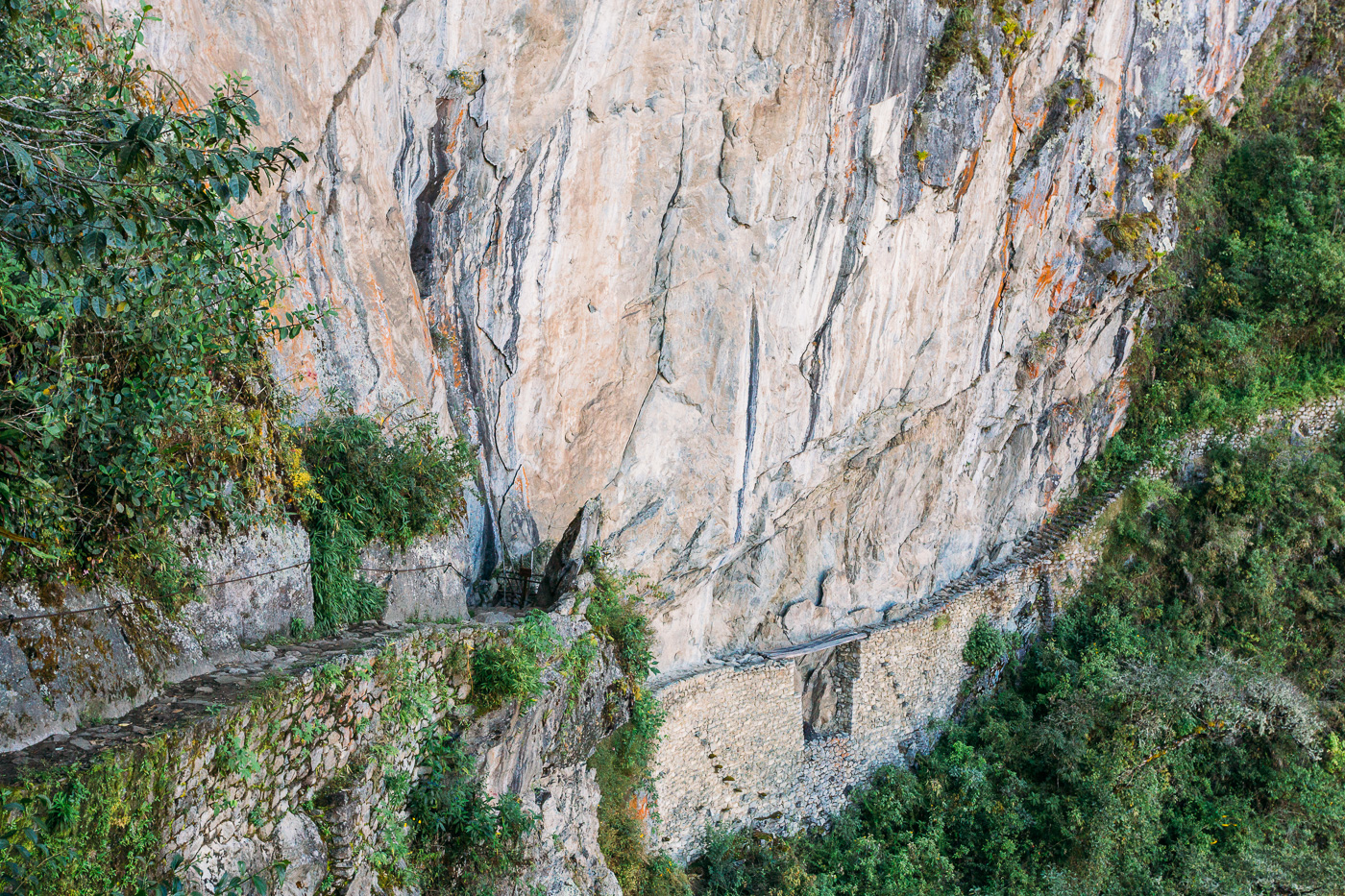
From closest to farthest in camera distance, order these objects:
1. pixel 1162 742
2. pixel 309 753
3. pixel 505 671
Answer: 1. pixel 309 753
2. pixel 505 671
3. pixel 1162 742

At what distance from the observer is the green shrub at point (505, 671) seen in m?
5.76

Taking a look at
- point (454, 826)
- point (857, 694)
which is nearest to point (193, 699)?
point (454, 826)

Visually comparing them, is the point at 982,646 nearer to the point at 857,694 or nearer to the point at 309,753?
the point at 857,694

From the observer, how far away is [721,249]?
29.9 feet

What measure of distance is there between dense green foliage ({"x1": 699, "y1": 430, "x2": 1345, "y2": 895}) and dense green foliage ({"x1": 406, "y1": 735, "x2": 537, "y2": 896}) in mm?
4821

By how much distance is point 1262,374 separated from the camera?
14352mm

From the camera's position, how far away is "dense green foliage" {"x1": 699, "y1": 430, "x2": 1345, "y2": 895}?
984 cm

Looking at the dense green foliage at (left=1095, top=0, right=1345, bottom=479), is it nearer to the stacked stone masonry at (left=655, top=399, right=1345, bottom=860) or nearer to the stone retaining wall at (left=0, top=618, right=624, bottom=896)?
the stacked stone masonry at (left=655, top=399, right=1345, bottom=860)

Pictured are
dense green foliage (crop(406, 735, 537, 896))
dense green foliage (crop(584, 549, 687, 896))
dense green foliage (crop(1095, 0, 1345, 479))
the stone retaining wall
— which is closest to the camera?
the stone retaining wall

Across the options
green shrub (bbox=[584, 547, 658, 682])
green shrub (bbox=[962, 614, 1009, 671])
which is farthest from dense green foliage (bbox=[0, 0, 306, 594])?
green shrub (bbox=[962, 614, 1009, 671])

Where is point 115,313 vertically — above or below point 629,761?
above

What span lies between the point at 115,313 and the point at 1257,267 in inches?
692

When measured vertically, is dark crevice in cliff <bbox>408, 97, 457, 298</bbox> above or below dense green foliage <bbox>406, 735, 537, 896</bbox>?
above

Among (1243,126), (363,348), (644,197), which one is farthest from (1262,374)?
(363,348)
